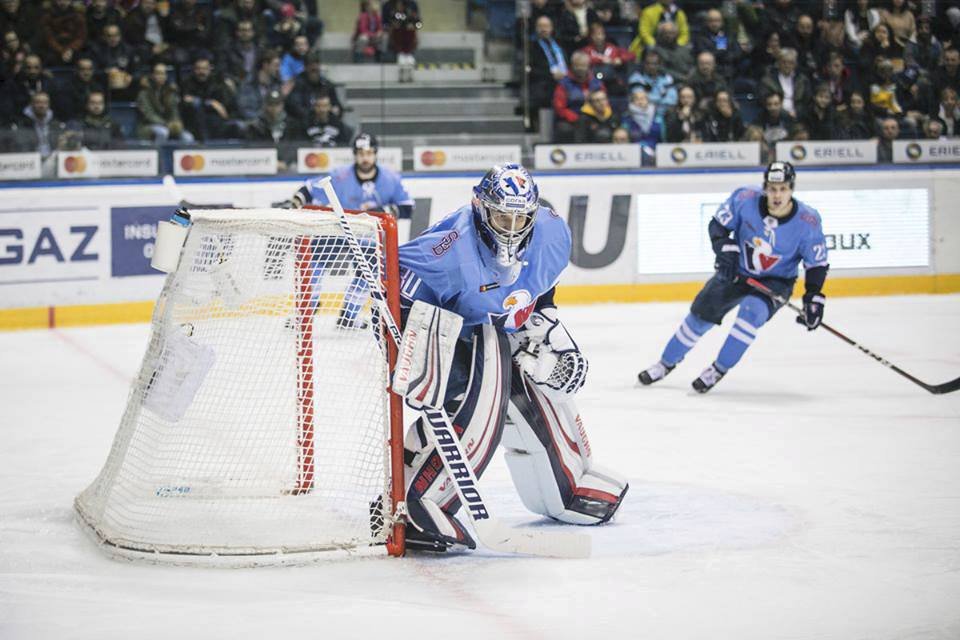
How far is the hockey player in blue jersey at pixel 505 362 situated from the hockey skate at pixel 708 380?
2.43 m

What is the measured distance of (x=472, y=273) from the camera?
11.6ft

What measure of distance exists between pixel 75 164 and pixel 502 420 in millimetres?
5644

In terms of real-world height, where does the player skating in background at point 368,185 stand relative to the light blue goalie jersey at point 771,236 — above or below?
above

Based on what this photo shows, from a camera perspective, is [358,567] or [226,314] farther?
[226,314]

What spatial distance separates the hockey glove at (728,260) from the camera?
243 inches

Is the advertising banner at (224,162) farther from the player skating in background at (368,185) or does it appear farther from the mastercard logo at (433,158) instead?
the mastercard logo at (433,158)

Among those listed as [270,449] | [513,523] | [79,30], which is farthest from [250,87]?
[513,523]

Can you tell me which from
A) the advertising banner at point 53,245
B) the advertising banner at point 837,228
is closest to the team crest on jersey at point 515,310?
the advertising banner at point 53,245

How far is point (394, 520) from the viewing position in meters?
3.48

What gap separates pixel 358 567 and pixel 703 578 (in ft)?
2.90

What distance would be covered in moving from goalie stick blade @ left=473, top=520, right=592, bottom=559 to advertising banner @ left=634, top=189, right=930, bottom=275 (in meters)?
6.06

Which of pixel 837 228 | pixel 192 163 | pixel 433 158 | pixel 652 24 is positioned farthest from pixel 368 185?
pixel 837 228

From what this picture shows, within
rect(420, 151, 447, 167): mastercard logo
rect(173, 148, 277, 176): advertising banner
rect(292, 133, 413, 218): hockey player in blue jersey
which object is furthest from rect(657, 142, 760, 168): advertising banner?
rect(173, 148, 277, 176): advertising banner

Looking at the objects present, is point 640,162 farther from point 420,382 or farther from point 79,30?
point 420,382
